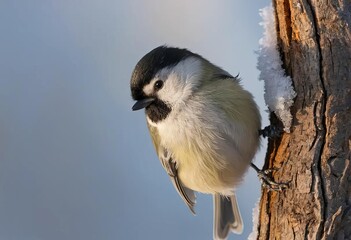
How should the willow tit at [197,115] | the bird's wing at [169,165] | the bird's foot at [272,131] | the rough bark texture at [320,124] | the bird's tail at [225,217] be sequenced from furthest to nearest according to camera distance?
the bird's tail at [225,217]
the bird's wing at [169,165]
the willow tit at [197,115]
the bird's foot at [272,131]
the rough bark texture at [320,124]

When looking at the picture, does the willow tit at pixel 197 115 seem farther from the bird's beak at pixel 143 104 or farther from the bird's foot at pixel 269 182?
the bird's foot at pixel 269 182

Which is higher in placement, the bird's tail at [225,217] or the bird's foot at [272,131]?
the bird's foot at [272,131]

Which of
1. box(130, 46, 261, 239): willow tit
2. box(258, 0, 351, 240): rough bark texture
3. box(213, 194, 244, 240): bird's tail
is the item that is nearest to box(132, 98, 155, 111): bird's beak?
box(130, 46, 261, 239): willow tit

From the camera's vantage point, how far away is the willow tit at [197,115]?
1.60 m

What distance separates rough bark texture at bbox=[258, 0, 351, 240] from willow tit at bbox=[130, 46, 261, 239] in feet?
0.83

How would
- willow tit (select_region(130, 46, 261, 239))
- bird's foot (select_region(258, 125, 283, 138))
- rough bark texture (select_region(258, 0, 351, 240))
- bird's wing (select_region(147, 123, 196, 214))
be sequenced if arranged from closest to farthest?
1. rough bark texture (select_region(258, 0, 351, 240))
2. bird's foot (select_region(258, 125, 283, 138))
3. willow tit (select_region(130, 46, 261, 239))
4. bird's wing (select_region(147, 123, 196, 214))

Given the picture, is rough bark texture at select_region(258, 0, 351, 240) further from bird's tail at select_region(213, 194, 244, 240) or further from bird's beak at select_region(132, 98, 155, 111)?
bird's tail at select_region(213, 194, 244, 240)

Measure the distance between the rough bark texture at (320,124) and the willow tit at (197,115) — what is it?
0.25 metres

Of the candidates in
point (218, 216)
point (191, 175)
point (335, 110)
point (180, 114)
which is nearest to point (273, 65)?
point (335, 110)

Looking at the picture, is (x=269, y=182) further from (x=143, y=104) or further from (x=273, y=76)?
(x=143, y=104)

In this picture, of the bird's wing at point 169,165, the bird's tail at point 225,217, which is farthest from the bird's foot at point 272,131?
the bird's tail at point 225,217

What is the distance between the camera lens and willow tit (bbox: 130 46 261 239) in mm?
1604

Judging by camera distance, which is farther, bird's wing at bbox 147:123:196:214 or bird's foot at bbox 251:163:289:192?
bird's wing at bbox 147:123:196:214

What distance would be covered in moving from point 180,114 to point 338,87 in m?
0.46
